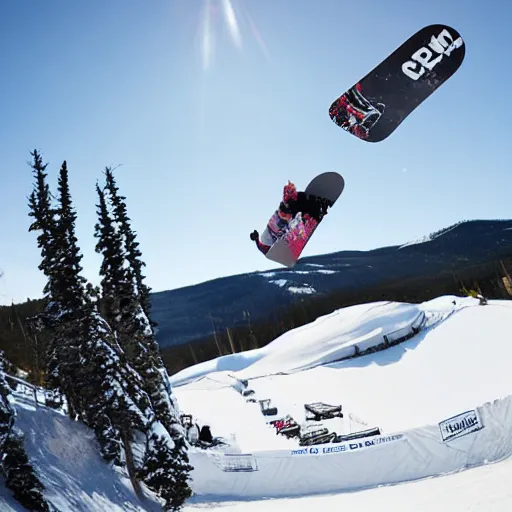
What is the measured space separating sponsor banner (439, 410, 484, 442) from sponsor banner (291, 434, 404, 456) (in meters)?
1.42

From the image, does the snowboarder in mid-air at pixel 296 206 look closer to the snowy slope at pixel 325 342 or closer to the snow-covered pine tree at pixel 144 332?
the snow-covered pine tree at pixel 144 332

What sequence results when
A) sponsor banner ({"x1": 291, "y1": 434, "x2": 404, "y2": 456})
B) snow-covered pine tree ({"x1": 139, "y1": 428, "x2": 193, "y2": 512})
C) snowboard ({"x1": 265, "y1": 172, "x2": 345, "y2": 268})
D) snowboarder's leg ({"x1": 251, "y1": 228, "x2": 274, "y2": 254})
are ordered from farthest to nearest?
sponsor banner ({"x1": 291, "y1": 434, "x2": 404, "y2": 456})
snow-covered pine tree ({"x1": 139, "y1": 428, "x2": 193, "y2": 512})
snowboarder's leg ({"x1": 251, "y1": 228, "x2": 274, "y2": 254})
snowboard ({"x1": 265, "y1": 172, "x2": 345, "y2": 268})

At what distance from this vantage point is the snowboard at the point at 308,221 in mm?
10969

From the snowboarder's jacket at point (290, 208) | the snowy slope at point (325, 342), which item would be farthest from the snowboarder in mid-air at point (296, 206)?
the snowy slope at point (325, 342)

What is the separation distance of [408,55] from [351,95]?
1365 mm

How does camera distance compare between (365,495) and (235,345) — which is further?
(235,345)

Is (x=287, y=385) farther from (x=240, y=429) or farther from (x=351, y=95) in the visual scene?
(x=351, y=95)

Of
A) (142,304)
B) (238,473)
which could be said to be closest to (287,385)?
(142,304)

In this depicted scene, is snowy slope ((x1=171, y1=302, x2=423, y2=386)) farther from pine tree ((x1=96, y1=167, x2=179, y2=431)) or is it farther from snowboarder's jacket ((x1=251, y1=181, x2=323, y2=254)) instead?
snowboarder's jacket ((x1=251, y1=181, x2=323, y2=254))

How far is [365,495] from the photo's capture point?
42.7ft

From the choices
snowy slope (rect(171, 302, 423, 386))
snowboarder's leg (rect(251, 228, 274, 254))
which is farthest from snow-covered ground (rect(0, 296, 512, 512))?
snowy slope (rect(171, 302, 423, 386))

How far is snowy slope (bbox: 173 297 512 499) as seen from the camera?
46.1ft

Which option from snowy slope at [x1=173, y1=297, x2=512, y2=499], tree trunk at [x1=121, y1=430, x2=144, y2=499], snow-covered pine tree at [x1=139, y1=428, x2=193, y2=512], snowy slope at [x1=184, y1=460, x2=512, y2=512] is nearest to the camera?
snowy slope at [x1=184, y1=460, x2=512, y2=512]

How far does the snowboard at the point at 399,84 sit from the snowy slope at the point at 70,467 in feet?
36.5
